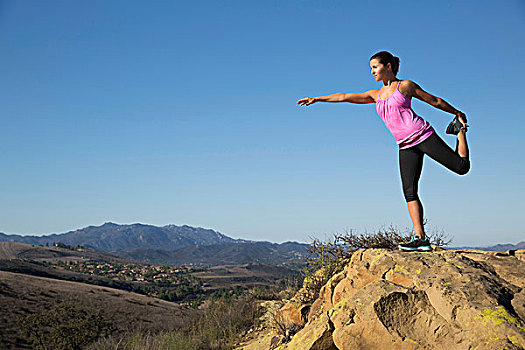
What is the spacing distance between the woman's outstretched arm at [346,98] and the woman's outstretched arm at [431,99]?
1.57ft

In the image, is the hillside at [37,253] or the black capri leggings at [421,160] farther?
the hillside at [37,253]

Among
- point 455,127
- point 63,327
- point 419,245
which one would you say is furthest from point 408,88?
point 63,327

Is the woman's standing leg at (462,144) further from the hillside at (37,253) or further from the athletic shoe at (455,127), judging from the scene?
the hillside at (37,253)

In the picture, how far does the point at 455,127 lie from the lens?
5.01 m

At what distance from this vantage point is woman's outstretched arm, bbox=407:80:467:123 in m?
4.95

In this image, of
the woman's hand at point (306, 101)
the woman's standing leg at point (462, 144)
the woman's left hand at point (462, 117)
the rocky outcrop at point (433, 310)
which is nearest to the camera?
the rocky outcrop at point (433, 310)

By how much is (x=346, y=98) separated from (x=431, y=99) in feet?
3.51

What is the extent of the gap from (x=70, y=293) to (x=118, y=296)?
2.62 m

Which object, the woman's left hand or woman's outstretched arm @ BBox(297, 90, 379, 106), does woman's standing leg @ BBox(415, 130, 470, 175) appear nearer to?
the woman's left hand

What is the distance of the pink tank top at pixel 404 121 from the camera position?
4.84 m

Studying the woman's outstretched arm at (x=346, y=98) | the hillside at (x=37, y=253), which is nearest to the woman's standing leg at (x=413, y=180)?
the woman's outstretched arm at (x=346, y=98)

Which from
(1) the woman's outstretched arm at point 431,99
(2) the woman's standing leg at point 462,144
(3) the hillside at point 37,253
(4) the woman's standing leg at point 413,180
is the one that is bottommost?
(3) the hillside at point 37,253

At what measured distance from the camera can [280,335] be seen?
244 inches

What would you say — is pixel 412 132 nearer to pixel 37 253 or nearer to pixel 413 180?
pixel 413 180
